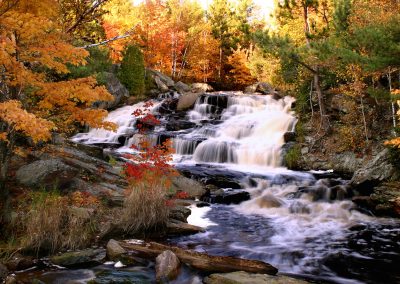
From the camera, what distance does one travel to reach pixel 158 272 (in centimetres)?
566

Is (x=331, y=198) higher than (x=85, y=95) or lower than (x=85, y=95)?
lower

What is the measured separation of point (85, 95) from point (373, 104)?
1344 centimetres

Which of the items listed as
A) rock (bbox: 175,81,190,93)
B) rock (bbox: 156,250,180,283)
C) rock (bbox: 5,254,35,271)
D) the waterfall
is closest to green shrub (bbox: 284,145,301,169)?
the waterfall

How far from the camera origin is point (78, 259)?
5965 mm

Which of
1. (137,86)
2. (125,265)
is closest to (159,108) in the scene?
(137,86)

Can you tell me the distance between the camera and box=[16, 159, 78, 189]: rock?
8.37m

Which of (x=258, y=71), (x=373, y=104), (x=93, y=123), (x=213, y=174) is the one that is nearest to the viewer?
(x=93, y=123)

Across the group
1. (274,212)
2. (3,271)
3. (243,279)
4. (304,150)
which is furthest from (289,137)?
(3,271)

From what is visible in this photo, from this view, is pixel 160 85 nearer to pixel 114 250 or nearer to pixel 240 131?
pixel 240 131

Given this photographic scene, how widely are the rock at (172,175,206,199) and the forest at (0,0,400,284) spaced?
0.05 metres

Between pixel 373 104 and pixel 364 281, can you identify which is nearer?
pixel 364 281

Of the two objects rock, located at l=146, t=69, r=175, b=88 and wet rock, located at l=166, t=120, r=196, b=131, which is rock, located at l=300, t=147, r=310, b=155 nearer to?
wet rock, located at l=166, t=120, r=196, b=131

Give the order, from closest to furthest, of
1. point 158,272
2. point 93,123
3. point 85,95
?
point 158,272, point 85,95, point 93,123

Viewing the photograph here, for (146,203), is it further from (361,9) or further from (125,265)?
(361,9)
